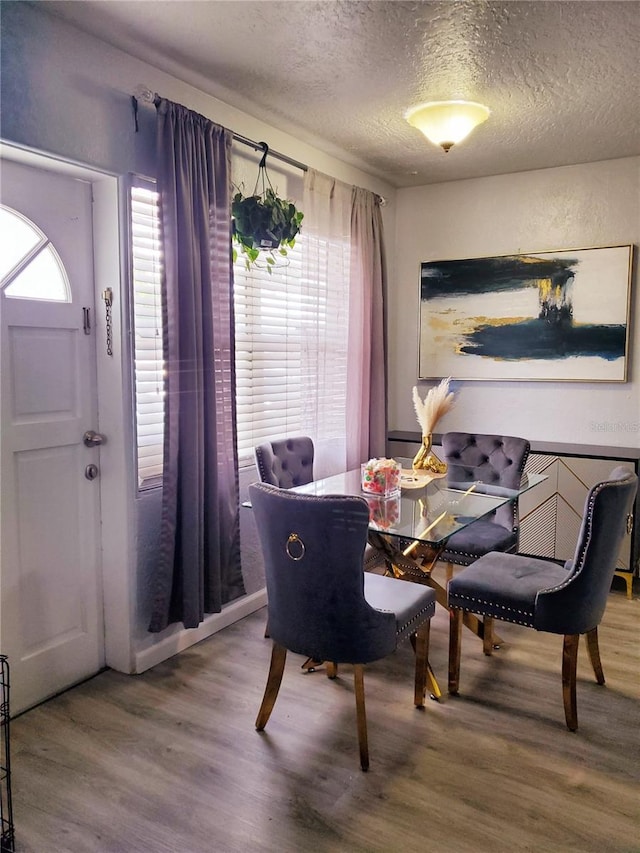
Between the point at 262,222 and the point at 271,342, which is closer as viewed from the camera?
the point at 262,222

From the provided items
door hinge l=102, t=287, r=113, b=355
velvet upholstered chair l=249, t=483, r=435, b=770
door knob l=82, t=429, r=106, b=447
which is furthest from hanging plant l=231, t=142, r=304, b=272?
velvet upholstered chair l=249, t=483, r=435, b=770

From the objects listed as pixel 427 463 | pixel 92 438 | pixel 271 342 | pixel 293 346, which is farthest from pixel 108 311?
pixel 427 463

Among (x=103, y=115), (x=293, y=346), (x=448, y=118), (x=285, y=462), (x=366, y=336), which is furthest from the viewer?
(x=366, y=336)

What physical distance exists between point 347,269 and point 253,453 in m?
1.39

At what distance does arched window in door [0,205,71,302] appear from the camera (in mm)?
2320

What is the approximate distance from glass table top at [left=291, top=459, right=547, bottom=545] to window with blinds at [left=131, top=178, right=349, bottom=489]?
1.89 feet

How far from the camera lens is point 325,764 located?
217 cm

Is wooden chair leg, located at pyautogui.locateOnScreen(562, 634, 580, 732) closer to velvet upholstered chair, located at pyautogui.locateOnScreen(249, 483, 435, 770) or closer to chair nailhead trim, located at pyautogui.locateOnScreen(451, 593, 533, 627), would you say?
chair nailhead trim, located at pyautogui.locateOnScreen(451, 593, 533, 627)

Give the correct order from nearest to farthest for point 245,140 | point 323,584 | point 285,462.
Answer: point 323,584, point 245,140, point 285,462

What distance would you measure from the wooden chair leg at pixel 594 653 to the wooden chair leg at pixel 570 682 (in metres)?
0.21

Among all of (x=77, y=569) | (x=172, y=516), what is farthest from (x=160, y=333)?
(x=77, y=569)

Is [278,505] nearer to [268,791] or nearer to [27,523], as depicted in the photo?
[268,791]

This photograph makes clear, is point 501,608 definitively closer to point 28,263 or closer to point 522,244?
point 28,263

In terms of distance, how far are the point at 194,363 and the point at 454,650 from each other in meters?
1.65
